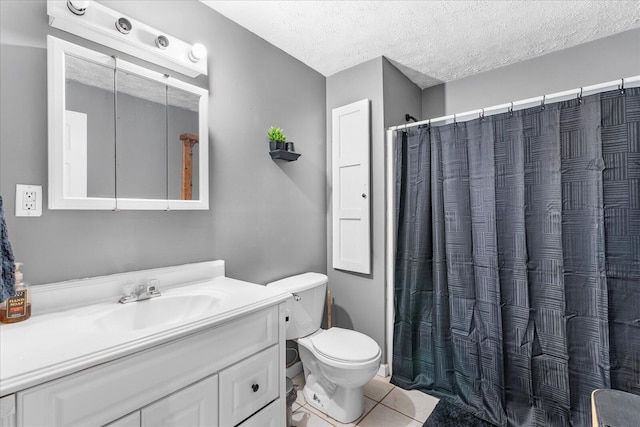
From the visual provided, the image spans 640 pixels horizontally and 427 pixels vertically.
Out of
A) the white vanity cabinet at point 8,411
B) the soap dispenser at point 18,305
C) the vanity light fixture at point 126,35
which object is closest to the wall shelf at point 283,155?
the vanity light fixture at point 126,35

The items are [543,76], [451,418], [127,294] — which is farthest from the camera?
[543,76]

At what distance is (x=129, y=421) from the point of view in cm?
86

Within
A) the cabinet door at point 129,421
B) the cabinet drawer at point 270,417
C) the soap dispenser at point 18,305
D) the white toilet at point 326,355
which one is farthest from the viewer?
the white toilet at point 326,355

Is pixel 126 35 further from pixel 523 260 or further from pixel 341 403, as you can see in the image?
pixel 523 260

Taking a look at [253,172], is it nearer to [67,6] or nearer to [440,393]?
[67,6]

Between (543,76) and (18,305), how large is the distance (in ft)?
10.3

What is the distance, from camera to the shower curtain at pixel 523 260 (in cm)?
153

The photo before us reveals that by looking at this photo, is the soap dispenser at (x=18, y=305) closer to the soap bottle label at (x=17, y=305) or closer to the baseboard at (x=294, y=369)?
the soap bottle label at (x=17, y=305)

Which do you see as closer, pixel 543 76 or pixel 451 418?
pixel 451 418

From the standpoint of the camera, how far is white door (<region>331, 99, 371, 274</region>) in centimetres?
223

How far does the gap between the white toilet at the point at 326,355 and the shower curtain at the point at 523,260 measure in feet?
1.79

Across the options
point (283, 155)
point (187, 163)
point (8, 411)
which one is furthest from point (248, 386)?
point (283, 155)

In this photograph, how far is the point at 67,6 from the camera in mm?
1145

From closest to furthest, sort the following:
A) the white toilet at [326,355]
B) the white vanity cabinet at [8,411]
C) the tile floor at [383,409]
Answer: the white vanity cabinet at [8,411] < the white toilet at [326,355] < the tile floor at [383,409]
